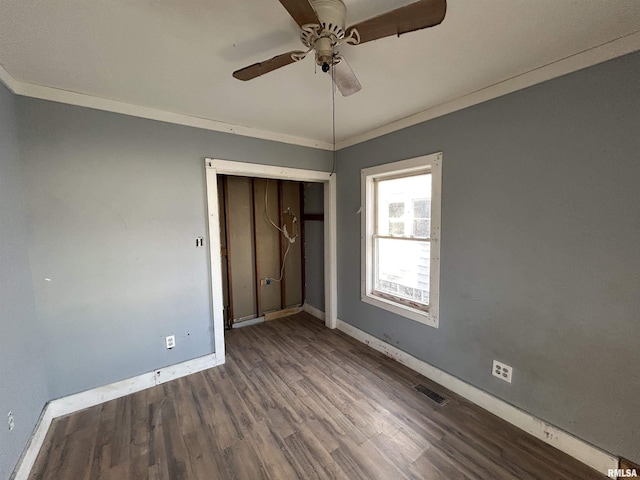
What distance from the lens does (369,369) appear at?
101 inches

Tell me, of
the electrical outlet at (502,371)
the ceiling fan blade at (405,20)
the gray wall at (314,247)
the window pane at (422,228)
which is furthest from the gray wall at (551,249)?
the gray wall at (314,247)

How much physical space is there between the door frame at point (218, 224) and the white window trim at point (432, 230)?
1.70 feet

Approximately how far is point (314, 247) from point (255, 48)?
2879 mm

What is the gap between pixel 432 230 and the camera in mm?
2326

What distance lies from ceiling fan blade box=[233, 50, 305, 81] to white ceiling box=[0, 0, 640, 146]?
18cm

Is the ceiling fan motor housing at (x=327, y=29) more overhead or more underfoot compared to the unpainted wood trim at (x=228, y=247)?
more overhead

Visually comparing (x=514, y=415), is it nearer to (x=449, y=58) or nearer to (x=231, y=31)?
(x=449, y=58)

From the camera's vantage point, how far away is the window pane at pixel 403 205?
2.47m

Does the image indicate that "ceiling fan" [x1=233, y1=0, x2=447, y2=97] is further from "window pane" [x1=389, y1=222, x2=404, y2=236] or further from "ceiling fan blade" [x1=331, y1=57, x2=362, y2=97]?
"window pane" [x1=389, y1=222, x2=404, y2=236]

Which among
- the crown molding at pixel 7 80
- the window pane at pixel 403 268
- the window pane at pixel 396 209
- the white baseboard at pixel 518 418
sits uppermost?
the crown molding at pixel 7 80

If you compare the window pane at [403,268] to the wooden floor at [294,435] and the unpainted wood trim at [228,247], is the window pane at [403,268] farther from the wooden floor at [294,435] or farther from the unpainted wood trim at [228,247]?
the unpainted wood trim at [228,247]

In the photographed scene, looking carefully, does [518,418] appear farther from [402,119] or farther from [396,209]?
[402,119]

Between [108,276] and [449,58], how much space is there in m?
2.99

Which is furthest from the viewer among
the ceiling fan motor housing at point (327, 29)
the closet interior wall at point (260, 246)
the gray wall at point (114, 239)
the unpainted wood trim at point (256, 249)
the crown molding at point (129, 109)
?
the unpainted wood trim at point (256, 249)
